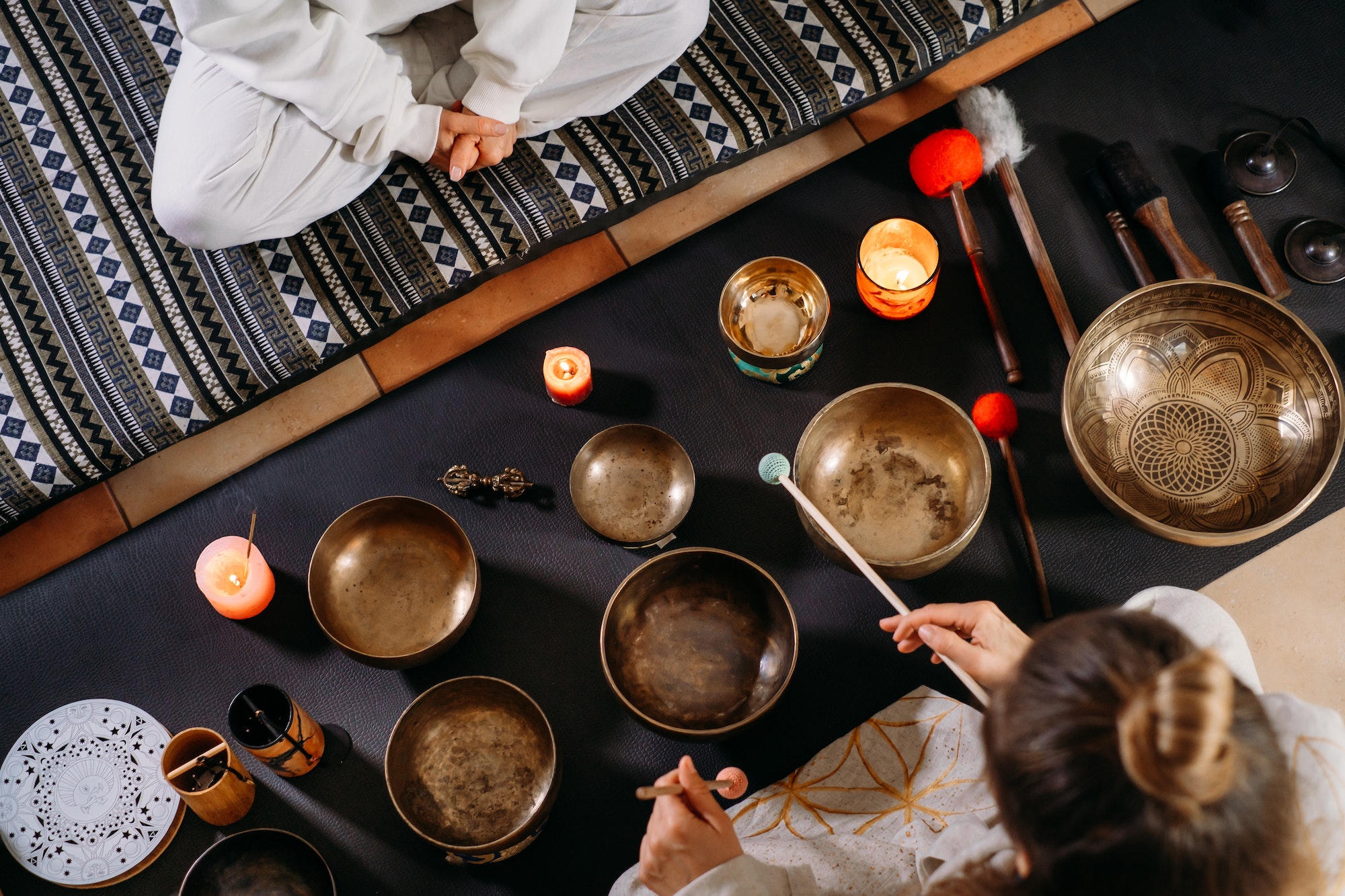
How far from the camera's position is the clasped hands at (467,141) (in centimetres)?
144

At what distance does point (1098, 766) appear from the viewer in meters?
0.62

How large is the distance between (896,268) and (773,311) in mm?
237

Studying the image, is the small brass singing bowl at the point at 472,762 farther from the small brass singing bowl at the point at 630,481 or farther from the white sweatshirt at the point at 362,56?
the white sweatshirt at the point at 362,56

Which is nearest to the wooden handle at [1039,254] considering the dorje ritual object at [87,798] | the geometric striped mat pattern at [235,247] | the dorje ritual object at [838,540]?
the geometric striped mat pattern at [235,247]

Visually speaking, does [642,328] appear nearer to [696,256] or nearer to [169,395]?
[696,256]

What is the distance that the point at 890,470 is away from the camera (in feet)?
4.25

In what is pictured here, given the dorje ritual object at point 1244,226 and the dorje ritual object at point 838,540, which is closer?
the dorje ritual object at point 838,540

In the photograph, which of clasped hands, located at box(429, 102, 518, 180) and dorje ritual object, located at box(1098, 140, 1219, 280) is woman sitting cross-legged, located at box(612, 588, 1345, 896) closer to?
dorje ritual object, located at box(1098, 140, 1219, 280)

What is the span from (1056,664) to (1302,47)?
1627 mm

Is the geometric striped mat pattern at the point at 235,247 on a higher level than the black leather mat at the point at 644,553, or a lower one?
higher

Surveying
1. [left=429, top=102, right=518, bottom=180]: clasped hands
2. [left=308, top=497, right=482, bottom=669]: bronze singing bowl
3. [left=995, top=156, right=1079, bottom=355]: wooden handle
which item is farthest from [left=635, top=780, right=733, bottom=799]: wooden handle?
[left=429, top=102, right=518, bottom=180]: clasped hands

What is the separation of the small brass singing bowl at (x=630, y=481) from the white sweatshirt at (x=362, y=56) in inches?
23.5

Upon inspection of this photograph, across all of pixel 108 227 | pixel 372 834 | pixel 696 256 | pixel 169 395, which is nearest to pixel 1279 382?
pixel 696 256

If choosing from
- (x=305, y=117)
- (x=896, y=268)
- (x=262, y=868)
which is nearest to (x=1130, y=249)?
(x=896, y=268)
